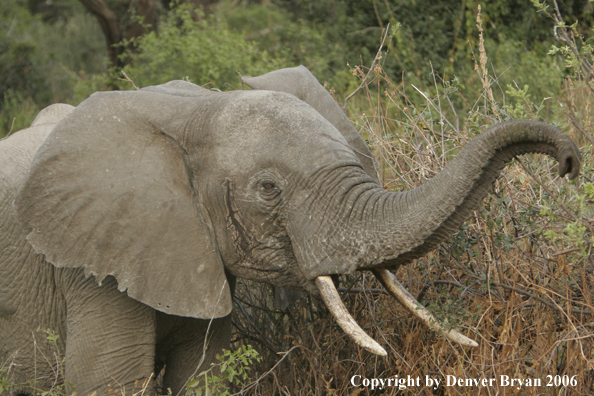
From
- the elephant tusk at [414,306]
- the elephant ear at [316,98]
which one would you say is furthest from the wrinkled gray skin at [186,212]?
the elephant ear at [316,98]

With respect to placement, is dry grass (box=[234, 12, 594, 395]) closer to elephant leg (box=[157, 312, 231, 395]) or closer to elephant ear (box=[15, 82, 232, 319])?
elephant leg (box=[157, 312, 231, 395])

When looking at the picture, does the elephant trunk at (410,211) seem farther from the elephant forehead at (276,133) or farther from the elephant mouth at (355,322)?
the elephant forehead at (276,133)

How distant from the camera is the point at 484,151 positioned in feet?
7.62

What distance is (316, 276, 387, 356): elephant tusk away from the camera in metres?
2.46

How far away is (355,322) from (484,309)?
0.96 m

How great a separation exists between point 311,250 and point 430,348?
42.9 inches

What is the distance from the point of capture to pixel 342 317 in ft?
8.29

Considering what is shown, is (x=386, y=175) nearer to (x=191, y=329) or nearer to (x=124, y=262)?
(x=191, y=329)

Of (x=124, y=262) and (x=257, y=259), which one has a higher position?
(x=257, y=259)

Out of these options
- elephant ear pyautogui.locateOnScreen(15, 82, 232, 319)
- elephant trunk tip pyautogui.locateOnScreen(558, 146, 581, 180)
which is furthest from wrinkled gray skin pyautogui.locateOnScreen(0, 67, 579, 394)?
elephant trunk tip pyautogui.locateOnScreen(558, 146, 581, 180)

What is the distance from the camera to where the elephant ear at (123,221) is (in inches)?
108

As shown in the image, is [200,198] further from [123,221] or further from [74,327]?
[74,327]

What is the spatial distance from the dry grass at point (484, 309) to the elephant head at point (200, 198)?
0.44m

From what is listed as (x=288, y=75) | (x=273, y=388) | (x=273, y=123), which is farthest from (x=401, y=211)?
(x=273, y=388)
